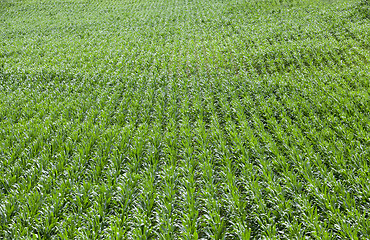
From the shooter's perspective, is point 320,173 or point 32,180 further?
point 32,180

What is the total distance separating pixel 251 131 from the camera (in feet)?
19.3

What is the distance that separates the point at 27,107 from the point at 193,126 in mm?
5496

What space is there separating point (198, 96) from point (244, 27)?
1123 centimetres

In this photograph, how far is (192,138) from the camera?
245 inches

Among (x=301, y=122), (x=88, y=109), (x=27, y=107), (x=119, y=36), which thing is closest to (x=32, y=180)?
(x=88, y=109)

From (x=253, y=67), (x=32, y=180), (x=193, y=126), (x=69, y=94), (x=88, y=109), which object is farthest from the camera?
(x=253, y=67)

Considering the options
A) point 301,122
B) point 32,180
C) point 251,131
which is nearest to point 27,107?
point 32,180

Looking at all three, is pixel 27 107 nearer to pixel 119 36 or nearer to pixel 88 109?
pixel 88 109

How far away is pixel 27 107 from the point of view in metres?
8.06

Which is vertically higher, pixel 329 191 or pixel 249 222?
pixel 329 191

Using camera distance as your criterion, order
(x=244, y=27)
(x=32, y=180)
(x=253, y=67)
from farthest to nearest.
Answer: (x=244, y=27)
(x=253, y=67)
(x=32, y=180)

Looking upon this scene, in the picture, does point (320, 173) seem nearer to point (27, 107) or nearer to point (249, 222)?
point (249, 222)

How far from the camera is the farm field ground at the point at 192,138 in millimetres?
3738

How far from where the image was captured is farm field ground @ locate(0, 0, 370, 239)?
3738mm
